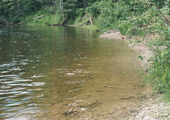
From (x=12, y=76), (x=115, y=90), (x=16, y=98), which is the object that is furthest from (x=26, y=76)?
(x=115, y=90)

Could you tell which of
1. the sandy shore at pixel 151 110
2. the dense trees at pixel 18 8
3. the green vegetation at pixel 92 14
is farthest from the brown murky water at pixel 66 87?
the dense trees at pixel 18 8

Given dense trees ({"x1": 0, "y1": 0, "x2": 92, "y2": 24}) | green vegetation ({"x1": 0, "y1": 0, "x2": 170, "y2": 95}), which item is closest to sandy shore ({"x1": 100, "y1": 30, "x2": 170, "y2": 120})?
green vegetation ({"x1": 0, "y1": 0, "x2": 170, "y2": 95})

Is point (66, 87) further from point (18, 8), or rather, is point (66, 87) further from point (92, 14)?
point (18, 8)

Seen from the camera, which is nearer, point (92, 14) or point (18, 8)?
point (92, 14)

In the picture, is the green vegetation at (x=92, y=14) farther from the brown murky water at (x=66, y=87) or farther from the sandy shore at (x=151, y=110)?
the brown murky water at (x=66, y=87)

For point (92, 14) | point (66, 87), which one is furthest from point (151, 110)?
point (92, 14)

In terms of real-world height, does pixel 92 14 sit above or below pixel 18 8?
below

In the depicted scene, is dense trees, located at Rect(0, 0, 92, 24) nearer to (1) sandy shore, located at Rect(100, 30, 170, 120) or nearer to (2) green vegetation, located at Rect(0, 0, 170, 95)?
(2) green vegetation, located at Rect(0, 0, 170, 95)

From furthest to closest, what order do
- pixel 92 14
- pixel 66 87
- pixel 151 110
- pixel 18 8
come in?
1. pixel 18 8
2. pixel 92 14
3. pixel 66 87
4. pixel 151 110

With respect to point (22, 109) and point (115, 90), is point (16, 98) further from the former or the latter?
point (115, 90)

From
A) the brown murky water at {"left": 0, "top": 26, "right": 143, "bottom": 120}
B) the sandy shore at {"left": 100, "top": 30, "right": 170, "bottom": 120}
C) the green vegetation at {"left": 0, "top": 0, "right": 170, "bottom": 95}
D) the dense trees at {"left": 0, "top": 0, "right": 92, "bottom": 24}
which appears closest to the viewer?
the sandy shore at {"left": 100, "top": 30, "right": 170, "bottom": 120}

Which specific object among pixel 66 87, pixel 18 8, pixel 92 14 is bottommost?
pixel 66 87

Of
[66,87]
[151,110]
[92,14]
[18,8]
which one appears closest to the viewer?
[151,110]

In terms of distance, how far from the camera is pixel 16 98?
5199mm
